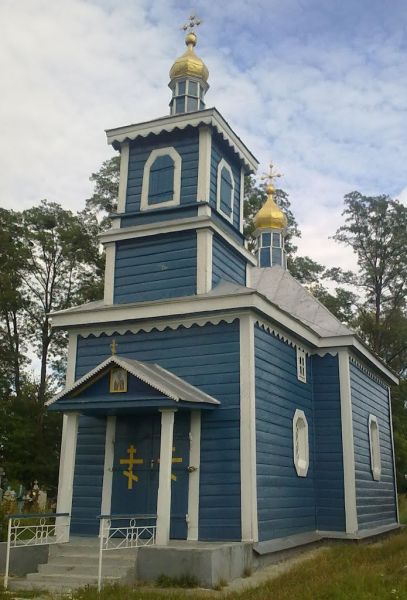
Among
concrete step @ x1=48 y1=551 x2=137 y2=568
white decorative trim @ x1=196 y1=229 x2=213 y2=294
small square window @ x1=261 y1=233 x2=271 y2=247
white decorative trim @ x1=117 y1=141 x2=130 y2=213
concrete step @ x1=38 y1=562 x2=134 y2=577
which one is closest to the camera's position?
concrete step @ x1=38 y1=562 x2=134 y2=577

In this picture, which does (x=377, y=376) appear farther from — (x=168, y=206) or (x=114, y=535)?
(x=114, y=535)

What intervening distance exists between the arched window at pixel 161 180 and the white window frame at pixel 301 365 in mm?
4090

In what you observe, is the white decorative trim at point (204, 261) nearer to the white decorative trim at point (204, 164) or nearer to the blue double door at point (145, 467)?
the white decorative trim at point (204, 164)

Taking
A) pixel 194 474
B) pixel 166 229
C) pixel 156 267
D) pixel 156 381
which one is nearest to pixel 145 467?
pixel 194 474

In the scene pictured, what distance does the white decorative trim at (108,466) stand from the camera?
1107 centimetres

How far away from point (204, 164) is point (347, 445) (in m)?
6.33

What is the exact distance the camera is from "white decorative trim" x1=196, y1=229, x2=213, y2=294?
11969mm

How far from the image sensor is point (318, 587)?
7766 millimetres

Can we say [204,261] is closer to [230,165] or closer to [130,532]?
[230,165]

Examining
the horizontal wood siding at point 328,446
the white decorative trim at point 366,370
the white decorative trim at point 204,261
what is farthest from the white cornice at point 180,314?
the white decorative trim at point 366,370

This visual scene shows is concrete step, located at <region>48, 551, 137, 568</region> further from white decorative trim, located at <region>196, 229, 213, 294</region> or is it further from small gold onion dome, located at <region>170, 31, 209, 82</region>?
small gold onion dome, located at <region>170, 31, 209, 82</region>

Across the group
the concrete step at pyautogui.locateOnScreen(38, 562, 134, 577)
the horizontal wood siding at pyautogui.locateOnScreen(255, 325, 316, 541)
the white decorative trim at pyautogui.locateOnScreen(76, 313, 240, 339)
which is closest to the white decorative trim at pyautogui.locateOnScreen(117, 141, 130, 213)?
the white decorative trim at pyautogui.locateOnScreen(76, 313, 240, 339)

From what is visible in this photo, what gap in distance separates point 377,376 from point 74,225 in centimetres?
1363

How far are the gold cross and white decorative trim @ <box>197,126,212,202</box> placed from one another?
484 cm
